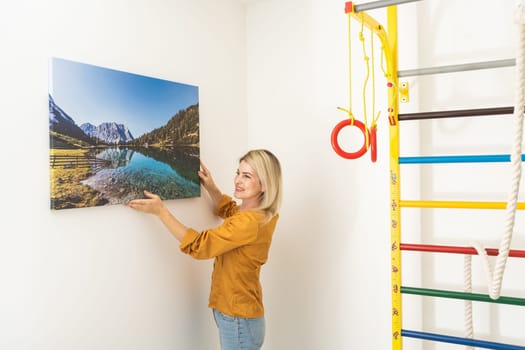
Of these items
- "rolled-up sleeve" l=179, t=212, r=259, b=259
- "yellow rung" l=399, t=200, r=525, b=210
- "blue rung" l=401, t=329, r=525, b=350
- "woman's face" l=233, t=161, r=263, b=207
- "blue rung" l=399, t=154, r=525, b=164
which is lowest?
"blue rung" l=401, t=329, r=525, b=350

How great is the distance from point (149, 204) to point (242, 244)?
0.39 meters

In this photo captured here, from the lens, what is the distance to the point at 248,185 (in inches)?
73.1

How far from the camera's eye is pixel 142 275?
5.73ft

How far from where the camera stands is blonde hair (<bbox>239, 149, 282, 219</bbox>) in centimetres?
185

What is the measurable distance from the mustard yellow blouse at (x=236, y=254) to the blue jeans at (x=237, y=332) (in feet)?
0.09

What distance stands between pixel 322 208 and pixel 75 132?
1194 mm

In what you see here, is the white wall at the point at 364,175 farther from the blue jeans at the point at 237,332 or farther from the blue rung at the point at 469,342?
the blue jeans at the point at 237,332

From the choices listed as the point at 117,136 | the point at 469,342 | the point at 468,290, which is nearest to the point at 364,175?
the point at 468,290

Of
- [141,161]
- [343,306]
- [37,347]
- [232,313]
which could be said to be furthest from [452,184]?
[37,347]

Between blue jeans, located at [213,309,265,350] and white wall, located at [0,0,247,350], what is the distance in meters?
0.23

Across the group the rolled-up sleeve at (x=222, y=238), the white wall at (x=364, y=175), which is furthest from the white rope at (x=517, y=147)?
the rolled-up sleeve at (x=222, y=238)

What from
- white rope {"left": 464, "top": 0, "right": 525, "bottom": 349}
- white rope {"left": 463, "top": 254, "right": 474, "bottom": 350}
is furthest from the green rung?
white rope {"left": 464, "top": 0, "right": 525, "bottom": 349}

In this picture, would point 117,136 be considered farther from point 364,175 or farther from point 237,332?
point 364,175

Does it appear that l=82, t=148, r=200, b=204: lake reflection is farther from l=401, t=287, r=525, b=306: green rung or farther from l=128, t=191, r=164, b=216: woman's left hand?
l=401, t=287, r=525, b=306: green rung
